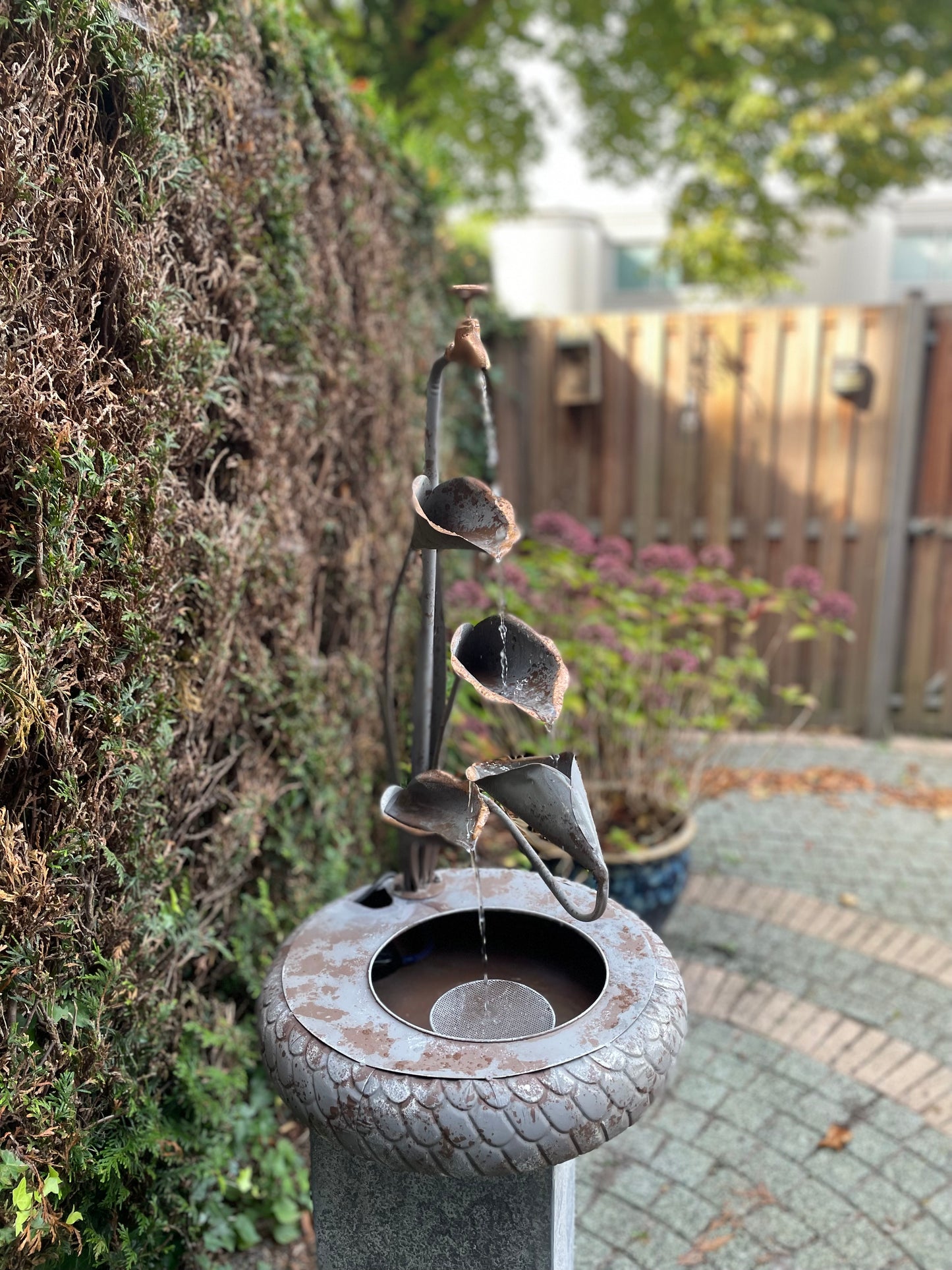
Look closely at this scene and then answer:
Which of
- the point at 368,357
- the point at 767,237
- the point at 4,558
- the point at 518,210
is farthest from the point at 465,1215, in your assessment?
the point at 518,210

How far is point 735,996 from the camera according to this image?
278cm

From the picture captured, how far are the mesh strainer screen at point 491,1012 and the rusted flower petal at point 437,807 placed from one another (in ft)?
0.87

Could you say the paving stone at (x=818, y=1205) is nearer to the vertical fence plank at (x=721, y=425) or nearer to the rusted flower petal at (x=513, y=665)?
the rusted flower petal at (x=513, y=665)

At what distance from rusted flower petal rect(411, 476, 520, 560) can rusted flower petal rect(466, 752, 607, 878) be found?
301mm

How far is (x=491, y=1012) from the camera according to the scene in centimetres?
133

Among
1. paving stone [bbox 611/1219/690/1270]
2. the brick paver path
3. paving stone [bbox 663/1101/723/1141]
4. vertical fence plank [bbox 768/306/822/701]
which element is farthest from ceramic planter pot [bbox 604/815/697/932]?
vertical fence plank [bbox 768/306/822/701]

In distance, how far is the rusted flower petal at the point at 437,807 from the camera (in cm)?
128

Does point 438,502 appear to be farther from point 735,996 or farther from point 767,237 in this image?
point 767,237

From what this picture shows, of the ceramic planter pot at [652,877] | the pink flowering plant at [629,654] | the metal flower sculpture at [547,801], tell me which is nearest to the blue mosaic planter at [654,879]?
the ceramic planter pot at [652,877]

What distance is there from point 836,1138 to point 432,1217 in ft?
4.74

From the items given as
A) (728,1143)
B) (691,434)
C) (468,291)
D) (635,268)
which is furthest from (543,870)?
(635,268)

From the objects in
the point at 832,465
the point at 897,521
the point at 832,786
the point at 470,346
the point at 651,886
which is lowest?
the point at 832,786

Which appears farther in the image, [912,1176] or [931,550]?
[931,550]

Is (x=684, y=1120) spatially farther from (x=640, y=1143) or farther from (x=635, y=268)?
(x=635, y=268)
